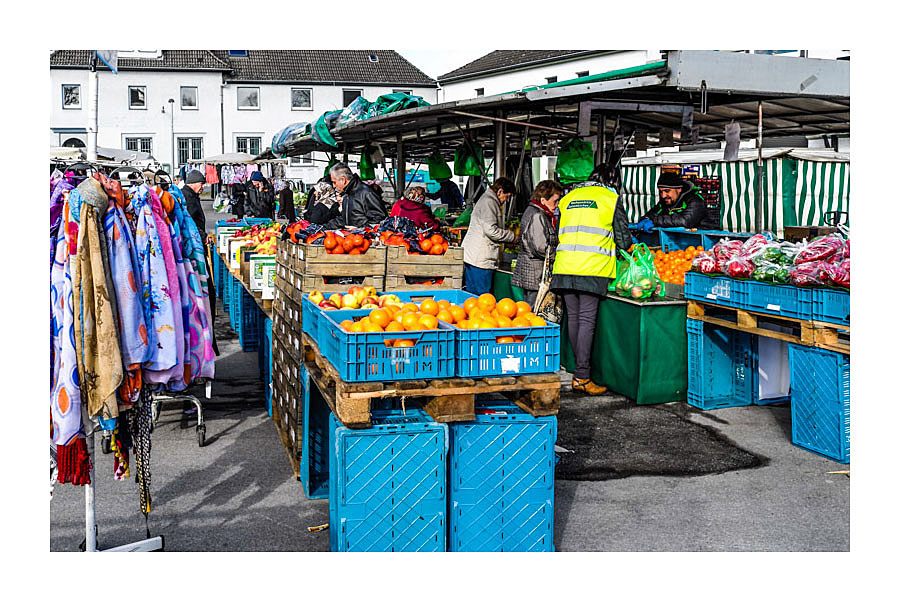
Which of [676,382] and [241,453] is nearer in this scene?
[241,453]

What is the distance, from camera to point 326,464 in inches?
210

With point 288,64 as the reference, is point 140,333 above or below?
below

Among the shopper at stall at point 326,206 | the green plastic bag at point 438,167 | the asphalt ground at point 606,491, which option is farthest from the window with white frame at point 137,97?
the asphalt ground at point 606,491

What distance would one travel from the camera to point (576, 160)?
8.90m

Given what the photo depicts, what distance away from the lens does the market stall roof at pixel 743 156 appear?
41.1 feet

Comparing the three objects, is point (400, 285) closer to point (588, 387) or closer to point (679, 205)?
point (588, 387)

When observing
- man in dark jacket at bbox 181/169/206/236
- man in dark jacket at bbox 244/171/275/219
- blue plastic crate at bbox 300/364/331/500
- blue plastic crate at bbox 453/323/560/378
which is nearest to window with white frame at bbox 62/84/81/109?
man in dark jacket at bbox 244/171/275/219

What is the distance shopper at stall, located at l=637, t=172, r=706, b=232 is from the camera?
1129cm

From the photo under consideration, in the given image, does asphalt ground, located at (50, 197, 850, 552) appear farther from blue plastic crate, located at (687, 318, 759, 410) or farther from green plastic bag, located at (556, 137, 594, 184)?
green plastic bag, located at (556, 137, 594, 184)

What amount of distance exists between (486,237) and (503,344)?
5399mm

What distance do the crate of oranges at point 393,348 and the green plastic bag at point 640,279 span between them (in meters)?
3.64

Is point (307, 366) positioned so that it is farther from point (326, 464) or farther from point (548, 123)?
point (548, 123)
